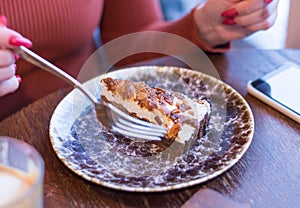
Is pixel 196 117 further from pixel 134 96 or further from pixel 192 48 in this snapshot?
pixel 192 48

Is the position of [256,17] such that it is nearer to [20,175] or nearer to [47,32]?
[47,32]

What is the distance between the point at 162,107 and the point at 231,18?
333 mm

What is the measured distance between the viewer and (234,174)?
0.72 m

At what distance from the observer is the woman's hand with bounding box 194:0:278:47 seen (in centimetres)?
99

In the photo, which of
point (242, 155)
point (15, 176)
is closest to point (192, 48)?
point (242, 155)

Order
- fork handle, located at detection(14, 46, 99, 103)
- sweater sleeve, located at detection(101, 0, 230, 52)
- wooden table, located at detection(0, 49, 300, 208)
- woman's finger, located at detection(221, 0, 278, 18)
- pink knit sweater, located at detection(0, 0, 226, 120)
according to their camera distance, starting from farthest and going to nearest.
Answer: sweater sleeve, located at detection(101, 0, 230, 52), pink knit sweater, located at detection(0, 0, 226, 120), woman's finger, located at detection(221, 0, 278, 18), fork handle, located at detection(14, 46, 99, 103), wooden table, located at detection(0, 49, 300, 208)

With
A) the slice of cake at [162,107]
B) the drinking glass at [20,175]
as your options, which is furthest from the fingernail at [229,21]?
the drinking glass at [20,175]

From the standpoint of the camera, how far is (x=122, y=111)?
83 centimetres

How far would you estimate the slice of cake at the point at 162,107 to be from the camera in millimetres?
777

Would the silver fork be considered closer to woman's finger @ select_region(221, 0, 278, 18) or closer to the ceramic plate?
the ceramic plate

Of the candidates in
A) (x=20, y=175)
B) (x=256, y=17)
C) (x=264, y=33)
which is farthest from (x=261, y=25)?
(x=264, y=33)

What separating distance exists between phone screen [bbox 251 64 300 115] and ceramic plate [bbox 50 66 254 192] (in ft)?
0.22

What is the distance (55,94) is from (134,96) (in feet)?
0.63

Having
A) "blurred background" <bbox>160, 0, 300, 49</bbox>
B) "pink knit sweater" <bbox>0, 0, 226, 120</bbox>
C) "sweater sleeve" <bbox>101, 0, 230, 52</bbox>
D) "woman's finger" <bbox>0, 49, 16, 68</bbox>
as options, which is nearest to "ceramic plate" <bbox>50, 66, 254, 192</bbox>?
"woman's finger" <bbox>0, 49, 16, 68</bbox>
